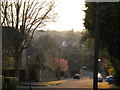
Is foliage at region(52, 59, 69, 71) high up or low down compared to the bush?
down

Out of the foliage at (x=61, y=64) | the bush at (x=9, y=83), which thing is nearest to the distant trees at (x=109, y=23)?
the bush at (x=9, y=83)

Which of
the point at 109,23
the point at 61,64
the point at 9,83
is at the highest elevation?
the point at 109,23

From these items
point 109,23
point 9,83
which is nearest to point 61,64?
point 9,83

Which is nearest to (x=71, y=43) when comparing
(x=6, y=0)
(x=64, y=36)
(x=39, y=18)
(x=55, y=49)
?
(x=64, y=36)

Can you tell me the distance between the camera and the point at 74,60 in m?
93.1

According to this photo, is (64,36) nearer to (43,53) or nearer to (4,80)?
(43,53)

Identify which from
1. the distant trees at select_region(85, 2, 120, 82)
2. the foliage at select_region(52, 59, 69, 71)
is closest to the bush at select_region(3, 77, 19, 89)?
the distant trees at select_region(85, 2, 120, 82)

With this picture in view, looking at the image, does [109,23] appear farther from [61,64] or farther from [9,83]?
[61,64]

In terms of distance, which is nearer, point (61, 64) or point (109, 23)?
point (109, 23)

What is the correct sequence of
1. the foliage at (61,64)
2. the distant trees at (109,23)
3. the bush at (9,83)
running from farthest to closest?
the foliage at (61,64) → the bush at (9,83) → the distant trees at (109,23)

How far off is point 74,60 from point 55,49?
15677 mm

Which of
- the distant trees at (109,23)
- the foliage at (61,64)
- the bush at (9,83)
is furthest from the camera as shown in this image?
the foliage at (61,64)

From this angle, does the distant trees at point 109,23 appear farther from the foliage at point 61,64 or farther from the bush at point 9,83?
the foliage at point 61,64

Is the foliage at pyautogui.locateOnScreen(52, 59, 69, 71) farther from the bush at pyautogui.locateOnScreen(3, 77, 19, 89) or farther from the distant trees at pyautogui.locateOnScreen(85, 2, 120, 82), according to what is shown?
the distant trees at pyautogui.locateOnScreen(85, 2, 120, 82)
